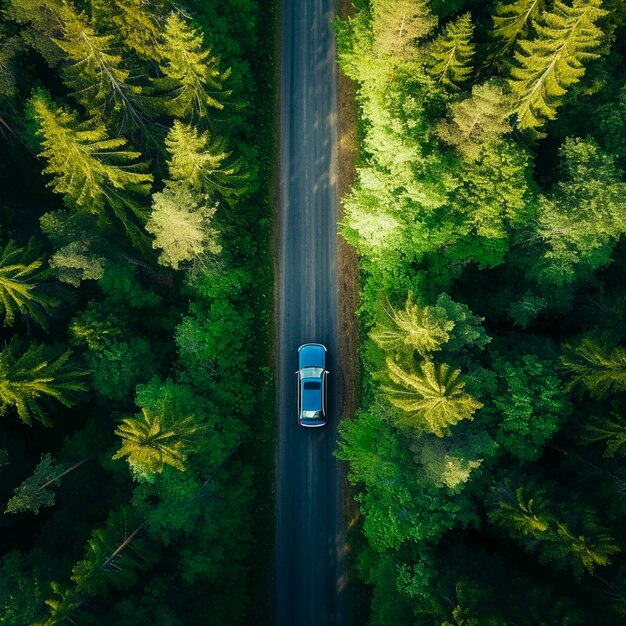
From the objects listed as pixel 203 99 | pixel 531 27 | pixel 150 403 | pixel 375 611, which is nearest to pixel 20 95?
pixel 203 99

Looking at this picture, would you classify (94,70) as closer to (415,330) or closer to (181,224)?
(181,224)

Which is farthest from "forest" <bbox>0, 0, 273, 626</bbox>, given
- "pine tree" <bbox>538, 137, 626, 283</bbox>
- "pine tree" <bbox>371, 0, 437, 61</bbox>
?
"pine tree" <bbox>538, 137, 626, 283</bbox>

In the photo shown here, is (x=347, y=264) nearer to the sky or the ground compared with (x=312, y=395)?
nearer to the sky

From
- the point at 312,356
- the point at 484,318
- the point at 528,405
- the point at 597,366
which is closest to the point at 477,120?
the point at 484,318

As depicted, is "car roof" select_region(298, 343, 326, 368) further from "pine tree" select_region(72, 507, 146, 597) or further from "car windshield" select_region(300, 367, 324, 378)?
"pine tree" select_region(72, 507, 146, 597)

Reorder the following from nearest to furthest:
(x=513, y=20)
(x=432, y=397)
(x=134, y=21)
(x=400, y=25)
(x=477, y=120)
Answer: (x=432, y=397) < (x=134, y=21) < (x=400, y=25) < (x=477, y=120) < (x=513, y=20)

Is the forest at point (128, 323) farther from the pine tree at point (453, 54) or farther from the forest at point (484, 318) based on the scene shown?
the pine tree at point (453, 54)

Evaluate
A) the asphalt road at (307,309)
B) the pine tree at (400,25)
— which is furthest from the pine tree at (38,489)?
the pine tree at (400,25)
